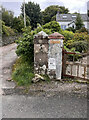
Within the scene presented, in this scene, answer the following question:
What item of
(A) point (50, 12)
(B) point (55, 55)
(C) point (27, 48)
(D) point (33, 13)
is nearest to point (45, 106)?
(B) point (55, 55)

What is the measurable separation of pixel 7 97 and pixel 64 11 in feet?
169

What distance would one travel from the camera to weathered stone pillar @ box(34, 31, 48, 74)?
5.13 metres

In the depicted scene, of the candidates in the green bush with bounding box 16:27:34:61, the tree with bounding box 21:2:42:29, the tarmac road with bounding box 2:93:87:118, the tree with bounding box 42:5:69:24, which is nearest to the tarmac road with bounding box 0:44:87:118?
the tarmac road with bounding box 2:93:87:118

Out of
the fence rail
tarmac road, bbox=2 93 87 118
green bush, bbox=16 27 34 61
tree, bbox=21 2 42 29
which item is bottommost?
tarmac road, bbox=2 93 87 118

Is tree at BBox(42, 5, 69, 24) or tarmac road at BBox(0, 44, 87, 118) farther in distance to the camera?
tree at BBox(42, 5, 69, 24)

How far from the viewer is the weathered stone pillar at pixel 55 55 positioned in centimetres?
500

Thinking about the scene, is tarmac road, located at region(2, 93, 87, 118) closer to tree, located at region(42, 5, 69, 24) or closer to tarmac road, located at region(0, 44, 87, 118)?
tarmac road, located at region(0, 44, 87, 118)

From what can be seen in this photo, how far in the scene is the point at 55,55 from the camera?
5.11m

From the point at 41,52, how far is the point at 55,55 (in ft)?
1.76

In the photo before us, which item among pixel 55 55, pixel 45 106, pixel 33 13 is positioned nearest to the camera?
pixel 45 106

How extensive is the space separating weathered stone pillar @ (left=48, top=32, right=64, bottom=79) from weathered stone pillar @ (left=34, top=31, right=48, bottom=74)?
0.17 meters

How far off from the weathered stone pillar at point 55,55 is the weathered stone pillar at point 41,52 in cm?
17

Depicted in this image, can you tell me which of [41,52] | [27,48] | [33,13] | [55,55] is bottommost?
[55,55]

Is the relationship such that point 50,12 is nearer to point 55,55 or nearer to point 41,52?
point 41,52
